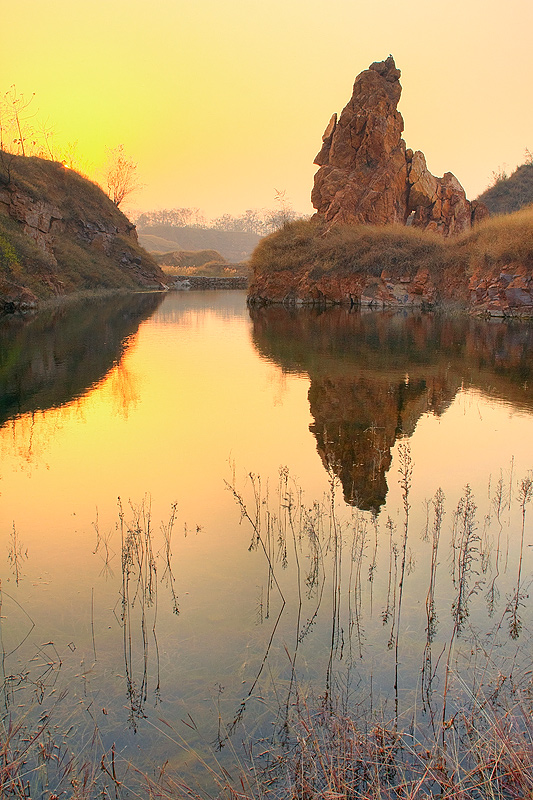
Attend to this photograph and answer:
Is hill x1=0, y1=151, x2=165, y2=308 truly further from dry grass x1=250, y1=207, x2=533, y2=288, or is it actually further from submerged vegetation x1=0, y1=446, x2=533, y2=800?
submerged vegetation x1=0, y1=446, x2=533, y2=800

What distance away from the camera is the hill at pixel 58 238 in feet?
103

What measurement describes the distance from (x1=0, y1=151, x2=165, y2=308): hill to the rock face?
56.5ft

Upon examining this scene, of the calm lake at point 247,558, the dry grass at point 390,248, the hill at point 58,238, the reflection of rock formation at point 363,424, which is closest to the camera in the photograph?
the calm lake at point 247,558

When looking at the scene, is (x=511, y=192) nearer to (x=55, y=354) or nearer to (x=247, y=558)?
(x=55, y=354)

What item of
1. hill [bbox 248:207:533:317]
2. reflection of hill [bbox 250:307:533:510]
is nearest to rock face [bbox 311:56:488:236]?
hill [bbox 248:207:533:317]

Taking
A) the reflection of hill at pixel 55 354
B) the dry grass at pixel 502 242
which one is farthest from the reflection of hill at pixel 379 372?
the reflection of hill at pixel 55 354

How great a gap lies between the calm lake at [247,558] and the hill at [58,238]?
67.6 ft

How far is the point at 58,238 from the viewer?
47.8 metres

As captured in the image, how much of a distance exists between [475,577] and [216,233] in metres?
183

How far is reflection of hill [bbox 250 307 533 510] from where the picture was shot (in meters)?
8.07

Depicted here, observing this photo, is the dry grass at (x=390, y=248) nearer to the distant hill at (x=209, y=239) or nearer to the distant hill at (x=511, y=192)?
the distant hill at (x=511, y=192)

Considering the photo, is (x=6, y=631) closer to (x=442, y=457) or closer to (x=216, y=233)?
(x=442, y=457)

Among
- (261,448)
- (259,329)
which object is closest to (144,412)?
(261,448)

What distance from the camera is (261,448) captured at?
8352 mm
